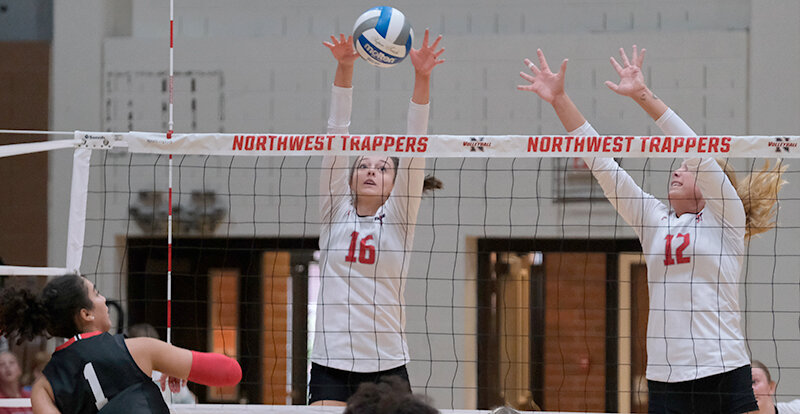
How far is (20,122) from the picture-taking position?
23.9 ft

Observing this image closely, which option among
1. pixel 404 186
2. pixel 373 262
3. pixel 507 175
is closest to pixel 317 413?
pixel 373 262

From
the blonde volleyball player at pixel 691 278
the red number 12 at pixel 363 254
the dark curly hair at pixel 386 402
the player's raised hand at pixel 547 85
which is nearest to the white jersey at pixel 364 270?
the red number 12 at pixel 363 254

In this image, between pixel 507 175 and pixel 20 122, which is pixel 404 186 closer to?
pixel 507 175

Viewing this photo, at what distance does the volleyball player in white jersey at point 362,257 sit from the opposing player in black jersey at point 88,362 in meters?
0.90

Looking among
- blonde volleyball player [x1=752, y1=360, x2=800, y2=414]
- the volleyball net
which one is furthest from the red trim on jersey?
the volleyball net

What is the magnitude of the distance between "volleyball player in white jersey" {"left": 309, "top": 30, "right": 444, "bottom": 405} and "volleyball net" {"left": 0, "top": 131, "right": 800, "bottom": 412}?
8.27ft

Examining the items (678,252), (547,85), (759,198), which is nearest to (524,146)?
(547,85)

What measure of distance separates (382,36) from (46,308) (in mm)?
1780

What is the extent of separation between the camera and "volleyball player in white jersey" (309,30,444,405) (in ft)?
11.7

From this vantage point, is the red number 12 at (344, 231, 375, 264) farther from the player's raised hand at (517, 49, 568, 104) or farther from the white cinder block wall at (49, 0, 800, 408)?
the white cinder block wall at (49, 0, 800, 408)

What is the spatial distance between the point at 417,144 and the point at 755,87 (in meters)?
4.02

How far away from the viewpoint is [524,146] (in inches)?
147

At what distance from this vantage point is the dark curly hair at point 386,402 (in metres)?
1.67

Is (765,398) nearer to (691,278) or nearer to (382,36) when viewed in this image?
(691,278)
